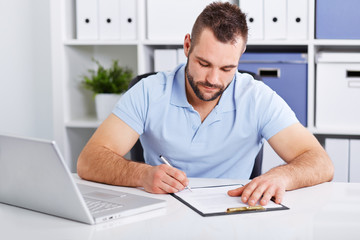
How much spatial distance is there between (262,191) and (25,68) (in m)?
2.18

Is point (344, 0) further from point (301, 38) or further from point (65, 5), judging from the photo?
point (65, 5)

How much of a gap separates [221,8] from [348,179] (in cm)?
117

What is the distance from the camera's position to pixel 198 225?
3.30 feet

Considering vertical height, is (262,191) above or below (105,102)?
below

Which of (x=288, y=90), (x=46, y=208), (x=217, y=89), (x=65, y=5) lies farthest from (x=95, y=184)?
(x=65, y=5)

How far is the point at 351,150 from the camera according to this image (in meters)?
2.33

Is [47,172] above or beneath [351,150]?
above

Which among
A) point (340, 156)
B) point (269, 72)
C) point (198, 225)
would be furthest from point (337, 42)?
point (198, 225)

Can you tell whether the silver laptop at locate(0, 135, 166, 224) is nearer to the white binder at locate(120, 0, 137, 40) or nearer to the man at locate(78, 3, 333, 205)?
the man at locate(78, 3, 333, 205)

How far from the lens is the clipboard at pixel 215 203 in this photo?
109cm

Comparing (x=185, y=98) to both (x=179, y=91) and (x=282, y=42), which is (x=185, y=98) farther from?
(x=282, y=42)

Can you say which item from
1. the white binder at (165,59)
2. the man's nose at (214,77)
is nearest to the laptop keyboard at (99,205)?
the man's nose at (214,77)

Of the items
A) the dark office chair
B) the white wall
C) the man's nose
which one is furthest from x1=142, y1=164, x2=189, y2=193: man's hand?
the white wall

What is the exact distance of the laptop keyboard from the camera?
3.50ft
